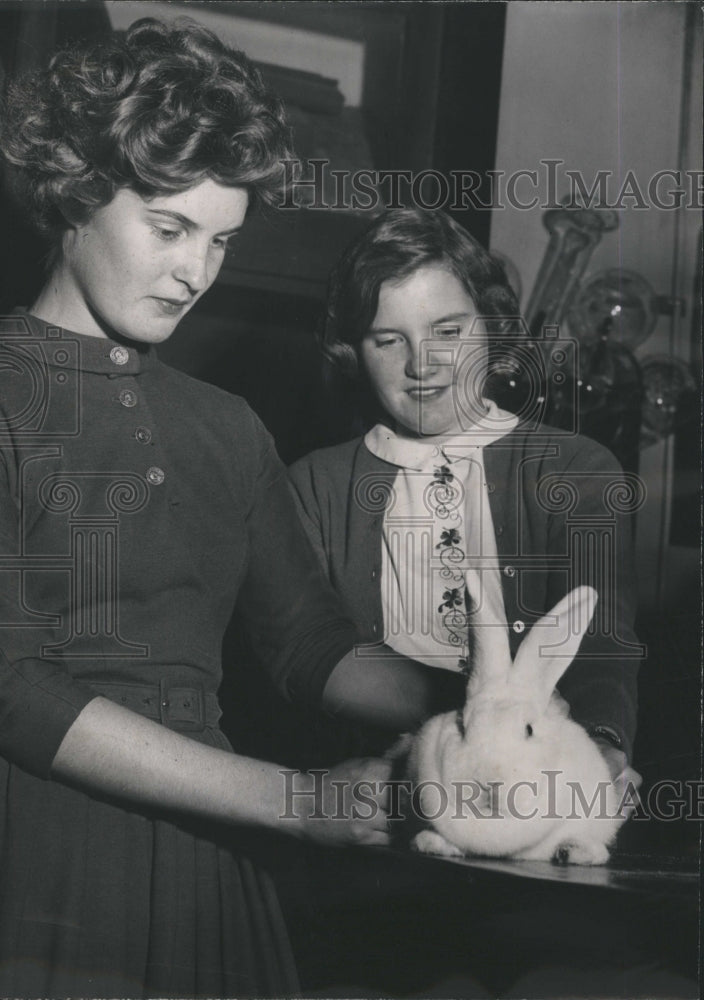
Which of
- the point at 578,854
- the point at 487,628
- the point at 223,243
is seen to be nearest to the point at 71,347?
the point at 223,243

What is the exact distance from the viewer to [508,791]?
75 cm

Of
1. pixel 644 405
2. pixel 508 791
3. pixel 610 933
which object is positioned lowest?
A: pixel 610 933

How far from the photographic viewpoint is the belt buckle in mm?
776

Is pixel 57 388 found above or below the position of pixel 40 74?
below

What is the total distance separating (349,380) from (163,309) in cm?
16

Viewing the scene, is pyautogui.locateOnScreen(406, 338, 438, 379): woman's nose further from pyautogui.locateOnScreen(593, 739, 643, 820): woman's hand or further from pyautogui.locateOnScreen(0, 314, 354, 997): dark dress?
pyautogui.locateOnScreen(593, 739, 643, 820): woman's hand

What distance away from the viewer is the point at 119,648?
0.77 meters

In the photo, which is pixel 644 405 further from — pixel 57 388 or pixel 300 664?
pixel 57 388

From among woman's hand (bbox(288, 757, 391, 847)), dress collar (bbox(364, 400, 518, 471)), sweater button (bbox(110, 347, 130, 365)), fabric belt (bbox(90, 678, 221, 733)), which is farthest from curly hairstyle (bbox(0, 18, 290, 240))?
woman's hand (bbox(288, 757, 391, 847))

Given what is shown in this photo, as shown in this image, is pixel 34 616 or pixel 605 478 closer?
pixel 34 616

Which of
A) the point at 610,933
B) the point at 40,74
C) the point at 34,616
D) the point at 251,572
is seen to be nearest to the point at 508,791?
the point at 610,933

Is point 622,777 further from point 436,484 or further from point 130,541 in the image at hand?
→ point 130,541

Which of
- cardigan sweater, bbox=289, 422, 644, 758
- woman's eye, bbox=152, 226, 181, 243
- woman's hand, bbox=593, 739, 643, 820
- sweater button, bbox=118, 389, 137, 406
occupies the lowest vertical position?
woman's hand, bbox=593, 739, 643, 820

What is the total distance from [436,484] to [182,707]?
27cm
